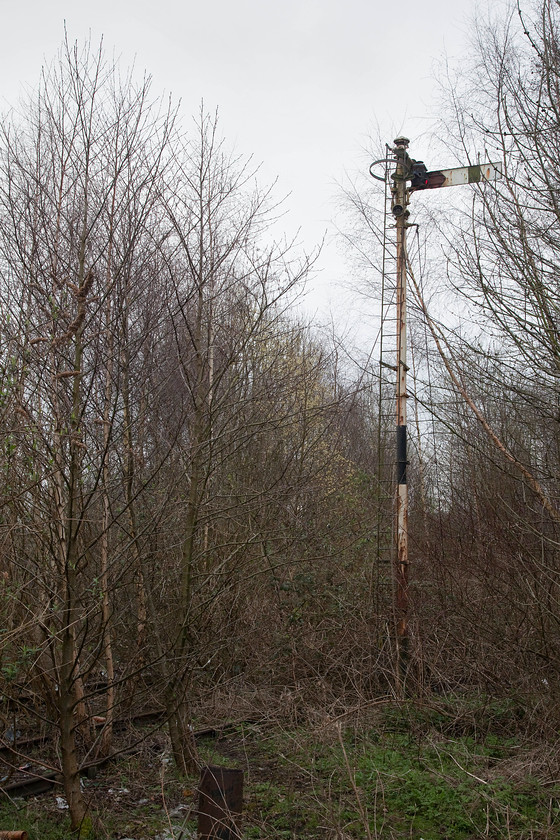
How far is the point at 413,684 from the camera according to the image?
30.2 feet

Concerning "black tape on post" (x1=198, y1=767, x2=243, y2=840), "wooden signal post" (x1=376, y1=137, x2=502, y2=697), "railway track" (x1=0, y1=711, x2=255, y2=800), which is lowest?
"railway track" (x1=0, y1=711, x2=255, y2=800)

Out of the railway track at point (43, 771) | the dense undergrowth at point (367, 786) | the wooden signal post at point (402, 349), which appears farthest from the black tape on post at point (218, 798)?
the wooden signal post at point (402, 349)

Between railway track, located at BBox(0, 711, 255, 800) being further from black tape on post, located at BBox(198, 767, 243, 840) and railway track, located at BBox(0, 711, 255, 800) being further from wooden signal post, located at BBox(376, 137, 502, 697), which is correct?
wooden signal post, located at BBox(376, 137, 502, 697)

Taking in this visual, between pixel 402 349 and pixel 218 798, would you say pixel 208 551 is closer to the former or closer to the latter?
pixel 218 798

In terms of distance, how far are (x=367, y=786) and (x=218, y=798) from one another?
2.71m

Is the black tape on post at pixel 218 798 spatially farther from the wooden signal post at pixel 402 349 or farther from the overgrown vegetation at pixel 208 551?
the wooden signal post at pixel 402 349

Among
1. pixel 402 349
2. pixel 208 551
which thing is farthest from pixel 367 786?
pixel 402 349

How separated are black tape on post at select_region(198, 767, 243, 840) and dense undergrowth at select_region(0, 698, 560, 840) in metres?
0.51

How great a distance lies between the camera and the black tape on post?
391 centimetres

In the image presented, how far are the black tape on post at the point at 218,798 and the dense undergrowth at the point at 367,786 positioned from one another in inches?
20.0

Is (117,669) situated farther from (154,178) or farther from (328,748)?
(154,178)

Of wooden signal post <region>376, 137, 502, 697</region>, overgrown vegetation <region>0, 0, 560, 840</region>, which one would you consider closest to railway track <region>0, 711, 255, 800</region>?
overgrown vegetation <region>0, 0, 560, 840</region>

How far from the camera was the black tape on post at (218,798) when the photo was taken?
3914 mm

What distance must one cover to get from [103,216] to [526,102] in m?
3.87
